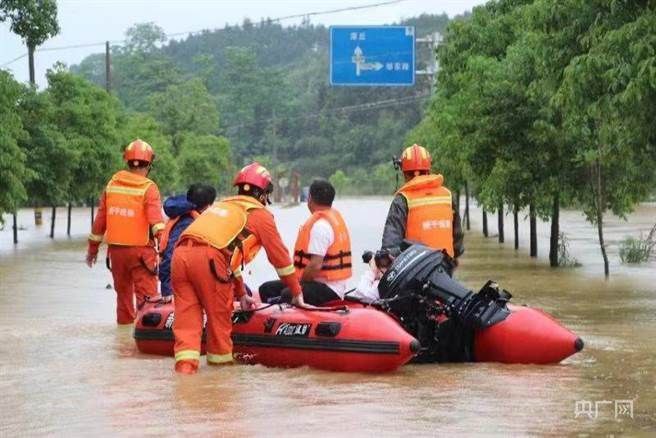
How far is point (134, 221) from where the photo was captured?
15.1 m

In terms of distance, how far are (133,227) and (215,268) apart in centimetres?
391

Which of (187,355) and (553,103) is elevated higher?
(553,103)

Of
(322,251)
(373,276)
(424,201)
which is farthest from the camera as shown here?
(424,201)

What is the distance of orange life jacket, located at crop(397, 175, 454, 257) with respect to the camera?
1295 cm

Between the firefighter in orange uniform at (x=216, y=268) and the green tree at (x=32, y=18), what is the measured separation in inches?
610

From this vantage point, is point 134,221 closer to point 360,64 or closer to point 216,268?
point 216,268

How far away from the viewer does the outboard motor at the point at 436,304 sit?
11711mm

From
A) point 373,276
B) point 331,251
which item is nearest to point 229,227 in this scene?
point 331,251

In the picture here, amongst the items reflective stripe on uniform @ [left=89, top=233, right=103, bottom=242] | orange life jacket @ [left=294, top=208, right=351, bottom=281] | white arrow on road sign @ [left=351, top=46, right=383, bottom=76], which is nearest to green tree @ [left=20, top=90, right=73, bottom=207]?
white arrow on road sign @ [left=351, top=46, right=383, bottom=76]

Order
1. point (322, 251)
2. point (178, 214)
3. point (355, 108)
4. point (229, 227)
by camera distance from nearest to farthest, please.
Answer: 1. point (229, 227)
2. point (322, 251)
3. point (178, 214)
4. point (355, 108)

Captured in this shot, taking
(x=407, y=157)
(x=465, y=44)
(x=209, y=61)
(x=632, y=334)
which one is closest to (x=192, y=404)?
(x=407, y=157)

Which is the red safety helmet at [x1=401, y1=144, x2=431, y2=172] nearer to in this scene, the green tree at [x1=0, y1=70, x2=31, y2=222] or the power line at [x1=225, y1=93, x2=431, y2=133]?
the green tree at [x1=0, y1=70, x2=31, y2=222]

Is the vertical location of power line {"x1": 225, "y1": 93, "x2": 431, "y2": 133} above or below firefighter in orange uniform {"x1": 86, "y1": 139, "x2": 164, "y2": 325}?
above

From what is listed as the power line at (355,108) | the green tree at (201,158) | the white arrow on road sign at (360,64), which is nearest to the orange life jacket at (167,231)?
the white arrow on road sign at (360,64)
